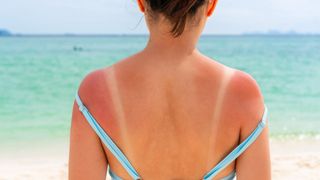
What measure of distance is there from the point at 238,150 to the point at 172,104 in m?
0.21

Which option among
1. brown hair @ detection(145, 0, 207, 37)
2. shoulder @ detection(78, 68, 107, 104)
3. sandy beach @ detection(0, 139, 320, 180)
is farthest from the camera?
sandy beach @ detection(0, 139, 320, 180)

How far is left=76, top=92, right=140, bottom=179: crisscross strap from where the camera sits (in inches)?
46.8

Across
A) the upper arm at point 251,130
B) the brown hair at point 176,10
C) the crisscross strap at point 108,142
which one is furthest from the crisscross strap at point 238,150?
the brown hair at point 176,10

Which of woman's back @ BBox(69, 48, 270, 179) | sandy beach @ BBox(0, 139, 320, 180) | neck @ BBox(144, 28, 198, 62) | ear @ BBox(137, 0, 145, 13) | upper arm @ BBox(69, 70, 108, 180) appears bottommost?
sandy beach @ BBox(0, 139, 320, 180)

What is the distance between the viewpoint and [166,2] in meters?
1.08

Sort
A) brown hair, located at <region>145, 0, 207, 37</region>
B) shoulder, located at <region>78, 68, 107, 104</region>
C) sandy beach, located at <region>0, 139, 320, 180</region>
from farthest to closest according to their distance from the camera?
sandy beach, located at <region>0, 139, 320, 180</region>, shoulder, located at <region>78, 68, 107, 104</region>, brown hair, located at <region>145, 0, 207, 37</region>

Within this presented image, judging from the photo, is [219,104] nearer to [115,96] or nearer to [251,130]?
[251,130]

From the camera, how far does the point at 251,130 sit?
120cm

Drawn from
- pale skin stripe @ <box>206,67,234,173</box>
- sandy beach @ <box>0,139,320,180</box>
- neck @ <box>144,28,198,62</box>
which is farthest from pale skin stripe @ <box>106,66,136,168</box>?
sandy beach @ <box>0,139,320,180</box>

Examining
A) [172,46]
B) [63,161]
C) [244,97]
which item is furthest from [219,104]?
[63,161]

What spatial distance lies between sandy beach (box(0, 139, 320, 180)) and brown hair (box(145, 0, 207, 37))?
411cm

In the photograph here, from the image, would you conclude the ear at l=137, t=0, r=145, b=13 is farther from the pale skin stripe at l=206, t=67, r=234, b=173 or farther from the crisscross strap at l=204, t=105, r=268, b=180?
the crisscross strap at l=204, t=105, r=268, b=180

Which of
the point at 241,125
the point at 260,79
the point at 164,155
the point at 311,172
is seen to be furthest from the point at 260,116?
the point at 260,79

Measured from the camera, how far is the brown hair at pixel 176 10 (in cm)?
108
